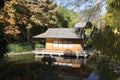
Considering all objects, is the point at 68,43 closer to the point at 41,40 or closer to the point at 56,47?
the point at 56,47

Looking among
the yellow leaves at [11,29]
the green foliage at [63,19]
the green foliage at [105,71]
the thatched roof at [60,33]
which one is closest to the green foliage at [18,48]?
the yellow leaves at [11,29]

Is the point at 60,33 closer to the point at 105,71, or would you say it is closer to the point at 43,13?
the point at 43,13

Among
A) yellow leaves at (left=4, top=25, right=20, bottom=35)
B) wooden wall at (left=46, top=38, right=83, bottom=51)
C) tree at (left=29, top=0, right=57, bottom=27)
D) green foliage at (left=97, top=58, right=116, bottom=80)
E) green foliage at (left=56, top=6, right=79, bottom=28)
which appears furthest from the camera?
green foliage at (left=56, top=6, right=79, bottom=28)

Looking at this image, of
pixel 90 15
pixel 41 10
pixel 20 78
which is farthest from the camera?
pixel 41 10

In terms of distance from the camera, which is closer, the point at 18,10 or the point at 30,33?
the point at 18,10

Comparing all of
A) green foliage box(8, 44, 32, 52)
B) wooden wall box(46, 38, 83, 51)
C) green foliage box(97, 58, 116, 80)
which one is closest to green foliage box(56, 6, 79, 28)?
wooden wall box(46, 38, 83, 51)

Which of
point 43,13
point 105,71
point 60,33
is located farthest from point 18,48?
point 105,71

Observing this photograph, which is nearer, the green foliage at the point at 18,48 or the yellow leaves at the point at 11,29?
the yellow leaves at the point at 11,29

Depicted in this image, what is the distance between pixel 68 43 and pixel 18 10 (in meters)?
9.31

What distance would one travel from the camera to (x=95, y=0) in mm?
9422

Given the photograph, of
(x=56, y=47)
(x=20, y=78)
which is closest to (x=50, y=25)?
(x=56, y=47)

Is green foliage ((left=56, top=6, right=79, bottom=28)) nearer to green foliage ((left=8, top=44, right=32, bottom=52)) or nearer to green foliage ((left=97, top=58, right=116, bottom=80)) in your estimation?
green foliage ((left=8, top=44, right=32, bottom=52))

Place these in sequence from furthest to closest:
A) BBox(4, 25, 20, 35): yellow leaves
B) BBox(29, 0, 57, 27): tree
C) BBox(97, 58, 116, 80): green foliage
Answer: BBox(29, 0, 57, 27): tree → BBox(4, 25, 20, 35): yellow leaves → BBox(97, 58, 116, 80): green foliage

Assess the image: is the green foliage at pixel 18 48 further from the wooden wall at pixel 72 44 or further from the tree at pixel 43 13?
the tree at pixel 43 13
